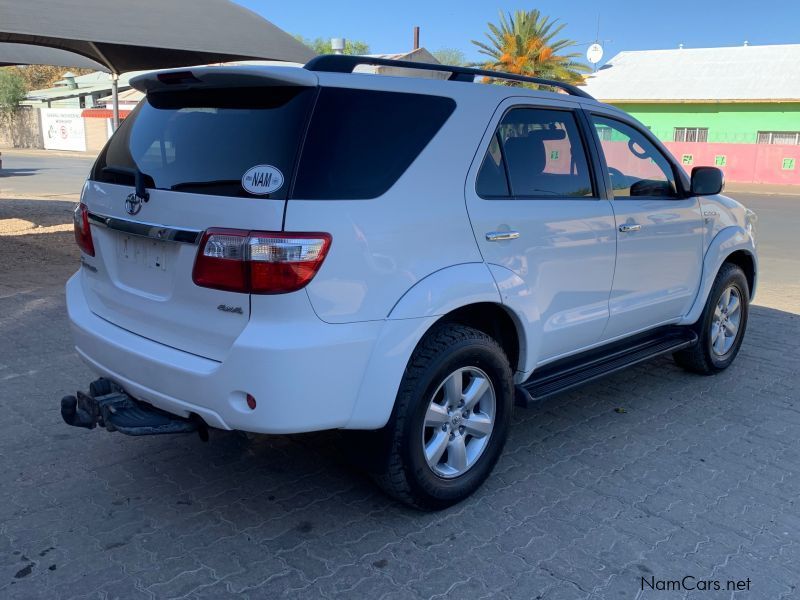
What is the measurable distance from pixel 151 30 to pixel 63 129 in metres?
43.4

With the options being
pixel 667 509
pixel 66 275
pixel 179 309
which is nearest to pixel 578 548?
pixel 667 509

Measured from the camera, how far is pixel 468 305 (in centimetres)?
322

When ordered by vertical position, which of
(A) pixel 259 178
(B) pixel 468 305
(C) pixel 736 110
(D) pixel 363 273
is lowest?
(B) pixel 468 305

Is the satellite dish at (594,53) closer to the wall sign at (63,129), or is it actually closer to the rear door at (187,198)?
the wall sign at (63,129)

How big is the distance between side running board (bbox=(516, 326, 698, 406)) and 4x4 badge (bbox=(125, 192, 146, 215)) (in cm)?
200

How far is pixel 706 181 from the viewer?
15.1ft

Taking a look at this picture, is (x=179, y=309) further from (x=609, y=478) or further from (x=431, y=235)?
(x=609, y=478)

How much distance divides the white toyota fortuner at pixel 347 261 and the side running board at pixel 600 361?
0.08ft

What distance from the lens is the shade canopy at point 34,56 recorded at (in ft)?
44.4

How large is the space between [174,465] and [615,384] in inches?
122

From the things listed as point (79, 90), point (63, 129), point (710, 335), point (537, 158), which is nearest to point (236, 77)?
point (537, 158)

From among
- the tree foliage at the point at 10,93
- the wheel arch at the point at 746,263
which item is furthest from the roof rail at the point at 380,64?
the tree foliage at the point at 10,93

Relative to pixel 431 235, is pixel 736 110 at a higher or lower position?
higher

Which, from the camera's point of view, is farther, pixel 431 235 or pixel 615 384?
pixel 615 384
